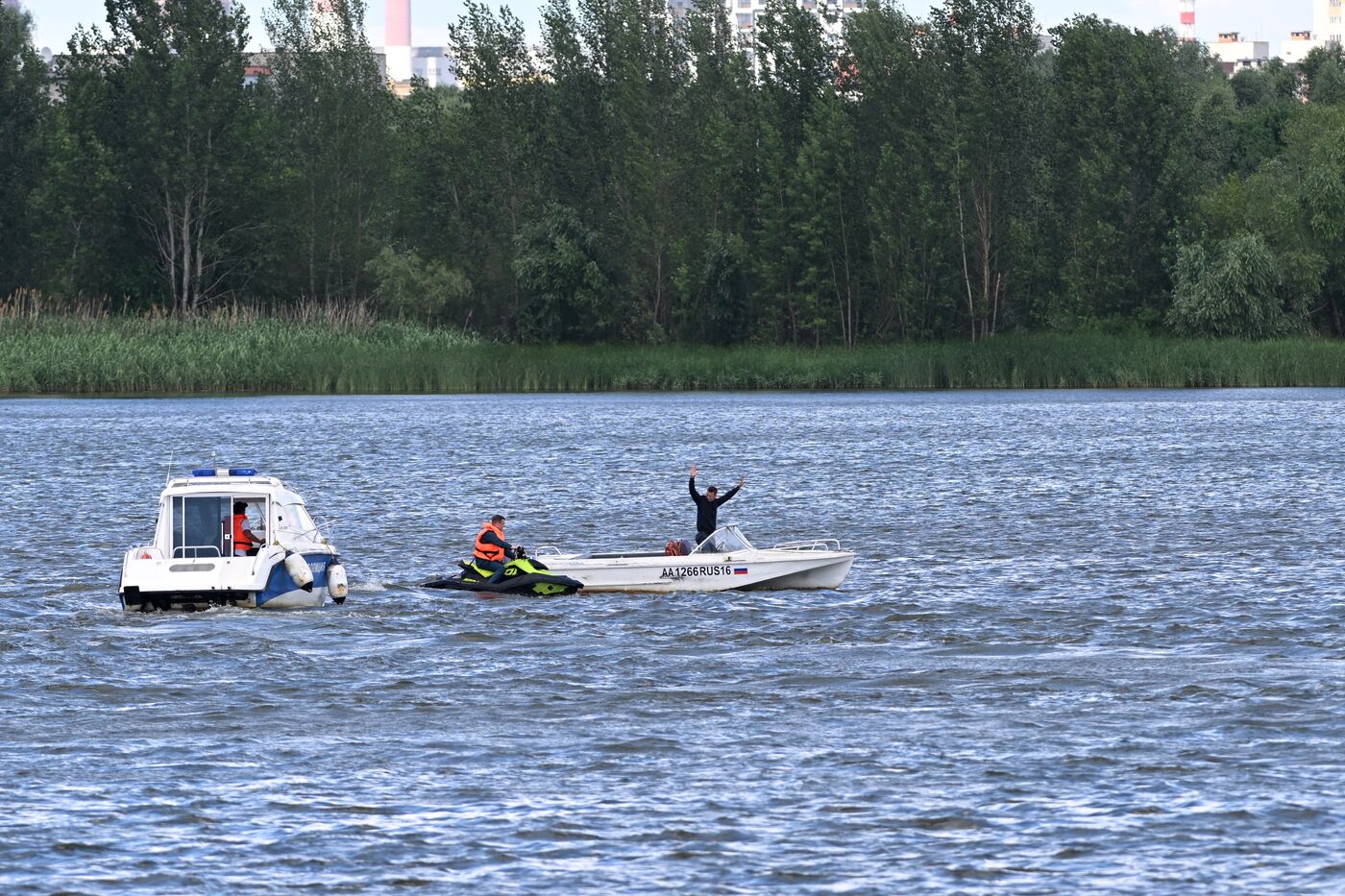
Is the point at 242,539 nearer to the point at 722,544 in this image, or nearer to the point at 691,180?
the point at 722,544

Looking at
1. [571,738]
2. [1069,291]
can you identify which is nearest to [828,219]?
[1069,291]

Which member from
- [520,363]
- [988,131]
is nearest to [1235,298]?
[988,131]

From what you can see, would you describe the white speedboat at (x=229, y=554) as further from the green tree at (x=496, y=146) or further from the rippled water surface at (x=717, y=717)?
the green tree at (x=496, y=146)

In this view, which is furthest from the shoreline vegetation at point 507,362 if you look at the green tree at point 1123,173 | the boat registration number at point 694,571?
the boat registration number at point 694,571

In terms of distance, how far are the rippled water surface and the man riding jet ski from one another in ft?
1.29

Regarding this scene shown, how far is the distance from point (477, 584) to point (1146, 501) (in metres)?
24.8

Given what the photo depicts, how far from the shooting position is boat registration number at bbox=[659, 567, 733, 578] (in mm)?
34906

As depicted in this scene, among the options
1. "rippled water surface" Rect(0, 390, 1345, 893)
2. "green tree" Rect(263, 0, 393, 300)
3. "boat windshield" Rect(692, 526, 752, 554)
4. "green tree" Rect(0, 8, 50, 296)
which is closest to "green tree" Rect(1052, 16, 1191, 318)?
"green tree" Rect(263, 0, 393, 300)

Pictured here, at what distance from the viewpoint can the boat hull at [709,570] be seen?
34.8 metres

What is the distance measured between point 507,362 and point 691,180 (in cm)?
2832

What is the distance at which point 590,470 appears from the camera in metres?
66.2

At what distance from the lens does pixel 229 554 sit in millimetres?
33031

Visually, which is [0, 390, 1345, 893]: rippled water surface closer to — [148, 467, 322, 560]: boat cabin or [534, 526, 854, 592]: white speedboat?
[534, 526, 854, 592]: white speedboat

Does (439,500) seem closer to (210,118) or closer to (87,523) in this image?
(87,523)
